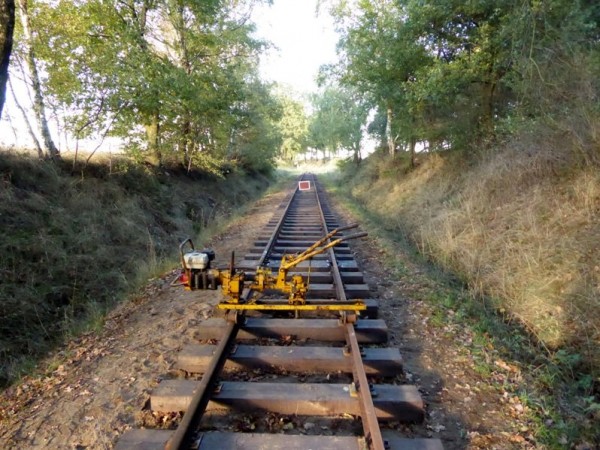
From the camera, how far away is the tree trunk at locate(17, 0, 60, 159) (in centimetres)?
873

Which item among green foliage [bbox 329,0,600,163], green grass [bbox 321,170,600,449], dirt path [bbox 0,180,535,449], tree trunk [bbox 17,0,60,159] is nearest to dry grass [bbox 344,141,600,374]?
green grass [bbox 321,170,600,449]

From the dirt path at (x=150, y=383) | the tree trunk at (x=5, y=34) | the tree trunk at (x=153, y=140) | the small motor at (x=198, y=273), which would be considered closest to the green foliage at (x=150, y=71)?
the tree trunk at (x=153, y=140)

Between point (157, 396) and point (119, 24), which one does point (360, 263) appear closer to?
point (157, 396)

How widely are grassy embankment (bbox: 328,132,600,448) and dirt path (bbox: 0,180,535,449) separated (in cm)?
36

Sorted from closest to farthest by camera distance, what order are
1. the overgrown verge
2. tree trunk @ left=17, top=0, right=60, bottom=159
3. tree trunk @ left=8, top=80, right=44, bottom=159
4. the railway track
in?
the railway track → the overgrown verge → tree trunk @ left=17, top=0, right=60, bottom=159 → tree trunk @ left=8, top=80, right=44, bottom=159

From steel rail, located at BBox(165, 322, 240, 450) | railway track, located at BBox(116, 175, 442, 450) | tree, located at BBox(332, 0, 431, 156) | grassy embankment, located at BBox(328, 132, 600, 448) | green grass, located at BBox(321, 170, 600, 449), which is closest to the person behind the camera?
steel rail, located at BBox(165, 322, 240, 450)

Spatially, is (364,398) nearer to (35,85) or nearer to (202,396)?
(202,396)

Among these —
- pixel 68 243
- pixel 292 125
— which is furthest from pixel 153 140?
pixel 292 125

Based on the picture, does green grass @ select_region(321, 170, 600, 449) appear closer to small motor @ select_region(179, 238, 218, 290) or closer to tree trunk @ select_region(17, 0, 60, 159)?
small motor @ select_region(179, 238, 218, 290)

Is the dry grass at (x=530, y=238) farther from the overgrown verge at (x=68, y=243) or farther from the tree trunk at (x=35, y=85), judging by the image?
the tree trunk at (x=35, y=85)

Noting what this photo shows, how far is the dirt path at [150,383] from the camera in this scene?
287cm

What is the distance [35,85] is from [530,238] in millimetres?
11332

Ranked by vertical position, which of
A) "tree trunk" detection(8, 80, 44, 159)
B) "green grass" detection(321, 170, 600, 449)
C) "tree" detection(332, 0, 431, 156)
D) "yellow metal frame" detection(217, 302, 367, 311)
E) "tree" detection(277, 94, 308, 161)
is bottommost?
"green grass" detection(321, 170, 600, 449)

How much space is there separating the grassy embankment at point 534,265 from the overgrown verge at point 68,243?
5.39 metres
